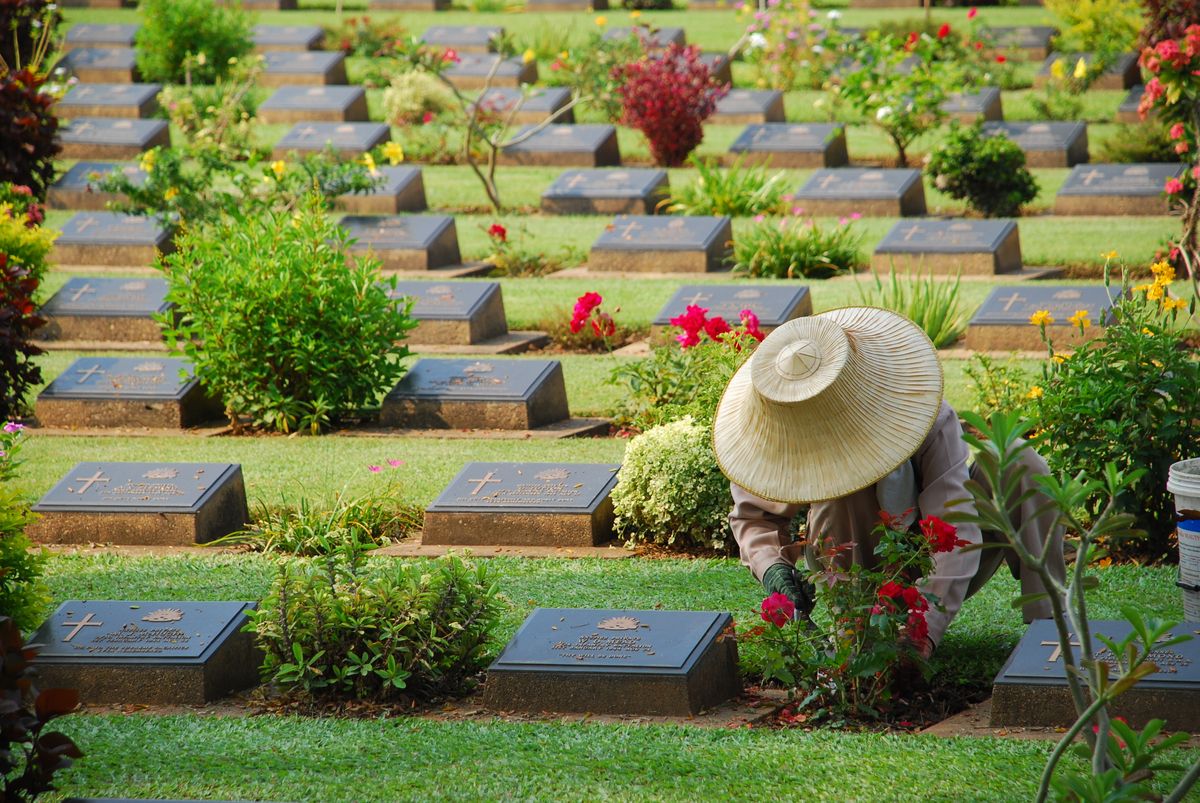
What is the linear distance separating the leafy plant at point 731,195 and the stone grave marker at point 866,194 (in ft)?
0.78

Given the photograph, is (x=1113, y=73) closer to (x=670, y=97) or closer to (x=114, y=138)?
(x=670, y=97)

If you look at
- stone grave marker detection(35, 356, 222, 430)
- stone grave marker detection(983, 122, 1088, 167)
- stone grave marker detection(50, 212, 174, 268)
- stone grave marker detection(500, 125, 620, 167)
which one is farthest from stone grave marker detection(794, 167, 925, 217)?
stone grave marker detection(35, 356, 222, 430)

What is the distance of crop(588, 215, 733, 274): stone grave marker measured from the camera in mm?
11797

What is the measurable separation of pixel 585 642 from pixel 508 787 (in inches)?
31.4

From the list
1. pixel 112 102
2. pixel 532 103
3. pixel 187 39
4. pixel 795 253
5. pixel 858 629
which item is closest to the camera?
pixel 858 629

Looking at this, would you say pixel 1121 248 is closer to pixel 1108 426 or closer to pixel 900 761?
pixel 1108 426

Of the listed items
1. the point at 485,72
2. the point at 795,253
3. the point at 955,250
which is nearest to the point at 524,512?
the point at 795,253

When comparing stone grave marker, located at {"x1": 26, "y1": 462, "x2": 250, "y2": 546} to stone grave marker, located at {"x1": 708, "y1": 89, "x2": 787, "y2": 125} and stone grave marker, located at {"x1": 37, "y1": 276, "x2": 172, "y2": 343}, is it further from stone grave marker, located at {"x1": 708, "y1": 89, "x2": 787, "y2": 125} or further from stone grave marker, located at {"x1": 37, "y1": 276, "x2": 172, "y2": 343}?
stone grave marker, located at {"x1": 708, "y1": 89, "x2": 787, "y2": 125}

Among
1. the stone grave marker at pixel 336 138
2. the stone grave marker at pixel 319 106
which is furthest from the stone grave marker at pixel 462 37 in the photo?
the stone grave marker at pixel 336 138

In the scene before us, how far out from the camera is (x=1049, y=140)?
1491cm

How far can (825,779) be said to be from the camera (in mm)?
3994

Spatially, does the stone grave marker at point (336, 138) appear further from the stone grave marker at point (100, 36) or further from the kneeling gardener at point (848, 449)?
the kneeling gardener at point (848, 449)

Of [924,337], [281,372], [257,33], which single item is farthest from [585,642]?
[257,33]

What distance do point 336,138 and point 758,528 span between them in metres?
11.8
